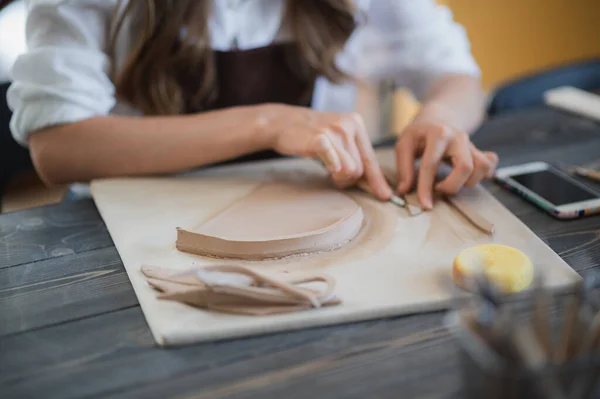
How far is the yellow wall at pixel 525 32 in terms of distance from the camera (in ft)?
7.54

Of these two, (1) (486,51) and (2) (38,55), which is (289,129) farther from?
(1) (486,51)

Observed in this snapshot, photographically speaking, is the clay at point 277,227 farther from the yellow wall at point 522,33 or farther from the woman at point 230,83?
the yellow wall at point 522,33

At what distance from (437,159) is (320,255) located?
9.5 inches

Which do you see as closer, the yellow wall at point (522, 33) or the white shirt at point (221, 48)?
the white shirt at point (221, 48)

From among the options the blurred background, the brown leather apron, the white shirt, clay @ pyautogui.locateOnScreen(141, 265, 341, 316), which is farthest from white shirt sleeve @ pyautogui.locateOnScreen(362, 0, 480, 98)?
the blurred background

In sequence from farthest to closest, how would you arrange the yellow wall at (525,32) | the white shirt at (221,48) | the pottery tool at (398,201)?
1. the yellow wall at (525,32)
2. the white shirt at (221,48)
3. the pottery tool at (398,201)

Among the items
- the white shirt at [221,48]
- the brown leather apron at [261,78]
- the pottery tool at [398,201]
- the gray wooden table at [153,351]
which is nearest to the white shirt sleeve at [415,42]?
the white shirt at [221,48]

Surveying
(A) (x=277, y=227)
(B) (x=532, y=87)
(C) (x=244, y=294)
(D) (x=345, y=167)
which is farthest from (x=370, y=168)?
(B) (x=532, y=87)

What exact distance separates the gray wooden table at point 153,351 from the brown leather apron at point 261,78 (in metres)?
0.45

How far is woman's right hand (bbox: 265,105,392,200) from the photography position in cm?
76

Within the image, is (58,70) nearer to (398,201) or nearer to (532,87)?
(398,201)

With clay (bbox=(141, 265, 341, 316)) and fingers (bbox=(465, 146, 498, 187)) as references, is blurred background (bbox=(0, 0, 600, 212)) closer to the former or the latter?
fingers (bbox=(465, 146, 498, 187))

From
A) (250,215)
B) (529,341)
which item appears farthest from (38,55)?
(529,341)

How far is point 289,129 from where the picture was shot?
2.66 ft
